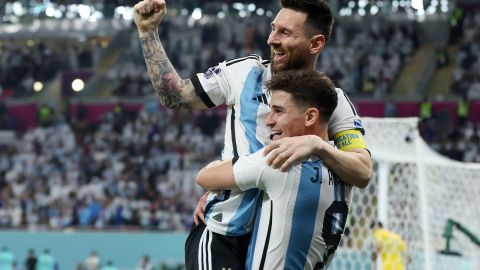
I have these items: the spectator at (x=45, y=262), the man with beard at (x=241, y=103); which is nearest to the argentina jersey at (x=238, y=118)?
the man with beard at (x=241, y=103)

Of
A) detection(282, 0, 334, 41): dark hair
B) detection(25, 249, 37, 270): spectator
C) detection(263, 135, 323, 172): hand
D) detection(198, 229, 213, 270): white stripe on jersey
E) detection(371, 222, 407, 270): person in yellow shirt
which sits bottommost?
detection(25, 249, 37, 270): spectator

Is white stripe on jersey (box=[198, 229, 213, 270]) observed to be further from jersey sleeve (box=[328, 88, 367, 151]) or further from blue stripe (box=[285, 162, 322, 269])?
jersey sleeve (box=[328, 88, 367, 151])

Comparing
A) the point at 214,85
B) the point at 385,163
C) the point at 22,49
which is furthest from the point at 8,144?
the point at 214,85

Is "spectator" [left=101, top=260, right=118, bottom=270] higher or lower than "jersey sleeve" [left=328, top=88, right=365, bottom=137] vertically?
lower

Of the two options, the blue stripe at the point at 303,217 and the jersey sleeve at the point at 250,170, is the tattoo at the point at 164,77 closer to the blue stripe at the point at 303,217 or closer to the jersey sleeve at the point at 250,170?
the jersey sleeve at the point at 250,170

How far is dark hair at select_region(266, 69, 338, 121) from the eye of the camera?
3.60 meters

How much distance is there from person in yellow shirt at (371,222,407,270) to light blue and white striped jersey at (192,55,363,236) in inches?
237

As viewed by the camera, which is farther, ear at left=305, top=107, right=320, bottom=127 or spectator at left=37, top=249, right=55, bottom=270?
spectator at left=37, top=249, right=55, bottom=270

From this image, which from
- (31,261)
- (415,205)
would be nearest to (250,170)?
(415,205)

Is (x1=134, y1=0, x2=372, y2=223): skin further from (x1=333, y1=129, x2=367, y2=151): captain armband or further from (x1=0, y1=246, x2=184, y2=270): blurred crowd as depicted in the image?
(x1=0, y1=246, x2=184, y2=270): blurred crowd

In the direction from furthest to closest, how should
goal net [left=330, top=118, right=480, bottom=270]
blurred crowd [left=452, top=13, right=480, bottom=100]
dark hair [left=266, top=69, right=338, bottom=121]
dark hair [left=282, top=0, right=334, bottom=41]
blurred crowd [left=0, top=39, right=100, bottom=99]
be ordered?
1. blurred crowd [left=0, top=39, right=100, bottom=99]
2. blurred crowd [left=452, top=13, right=480, bottom=100]
3. goal net [left=330, top=118, right=480, bottom=270]
4. dark hair [left=282, top=0, right=334, bottom=41]
5. dark hair [left=266, top=69, right=338, bottom=121]

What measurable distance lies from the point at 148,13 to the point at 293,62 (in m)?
0.59

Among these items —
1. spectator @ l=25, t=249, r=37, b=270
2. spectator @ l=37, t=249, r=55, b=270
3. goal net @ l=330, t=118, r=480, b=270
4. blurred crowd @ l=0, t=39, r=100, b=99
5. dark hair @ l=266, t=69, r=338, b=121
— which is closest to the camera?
dark hair @ l=266, t=69, r=338, b=121

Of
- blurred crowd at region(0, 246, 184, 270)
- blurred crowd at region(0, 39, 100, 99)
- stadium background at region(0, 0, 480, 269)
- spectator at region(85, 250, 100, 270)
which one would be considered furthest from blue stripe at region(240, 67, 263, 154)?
blurred crowd at region(0, 39, 100, 99)
